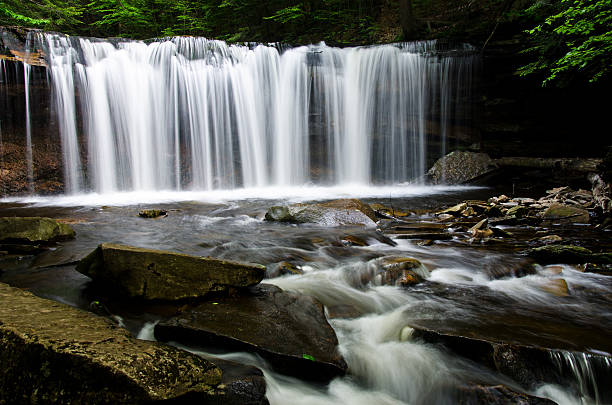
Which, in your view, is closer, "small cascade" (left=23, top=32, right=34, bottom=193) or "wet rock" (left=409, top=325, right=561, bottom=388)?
"wet rock" (left=409, top=325, right=561, bottom=388)

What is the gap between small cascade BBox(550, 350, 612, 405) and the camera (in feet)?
7.86

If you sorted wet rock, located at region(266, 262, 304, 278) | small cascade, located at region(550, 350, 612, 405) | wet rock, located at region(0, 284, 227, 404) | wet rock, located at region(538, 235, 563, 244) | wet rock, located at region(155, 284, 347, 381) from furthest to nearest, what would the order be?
wet rock, located at region(538, 235, 563, 244) < wet rock, located at region(266, 262, 304, 278) < wet rock, located at region(155, 284, 347, 381) < small cascade, located at region(550, 350, 612, 405) < wet rock, located at region(0, 284, 227, 404)

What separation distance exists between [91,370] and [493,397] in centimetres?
225

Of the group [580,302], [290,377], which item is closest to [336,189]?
[580,302]

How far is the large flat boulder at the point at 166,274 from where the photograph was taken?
3.27 meters

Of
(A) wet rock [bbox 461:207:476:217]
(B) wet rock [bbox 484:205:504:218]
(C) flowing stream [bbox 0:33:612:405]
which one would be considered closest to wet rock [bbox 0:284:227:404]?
(C) flowing stream [bbox 0:33:612:405]

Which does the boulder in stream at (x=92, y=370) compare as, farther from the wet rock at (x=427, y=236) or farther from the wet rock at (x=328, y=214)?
the wet rock at (x=328, y=214)

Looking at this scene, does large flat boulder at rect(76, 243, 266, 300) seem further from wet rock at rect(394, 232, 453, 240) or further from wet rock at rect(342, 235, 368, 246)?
wet rock at rect(394, 232, 453, 240)

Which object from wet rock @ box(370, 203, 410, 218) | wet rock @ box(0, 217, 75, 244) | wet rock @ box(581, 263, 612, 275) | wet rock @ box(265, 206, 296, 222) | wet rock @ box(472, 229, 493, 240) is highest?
wet rock @ box(0, 217, 75, 244)

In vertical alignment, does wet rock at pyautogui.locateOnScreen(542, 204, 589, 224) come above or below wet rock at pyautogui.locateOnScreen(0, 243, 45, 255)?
below

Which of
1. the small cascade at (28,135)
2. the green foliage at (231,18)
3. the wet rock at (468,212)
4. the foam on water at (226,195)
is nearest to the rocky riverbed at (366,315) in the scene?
the wet rock at (468,212)

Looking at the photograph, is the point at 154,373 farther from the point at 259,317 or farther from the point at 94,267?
the point at 94,267

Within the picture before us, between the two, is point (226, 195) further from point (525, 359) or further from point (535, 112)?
point (535, 112)

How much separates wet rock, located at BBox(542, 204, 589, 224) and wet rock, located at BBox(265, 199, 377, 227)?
3.48 metres
